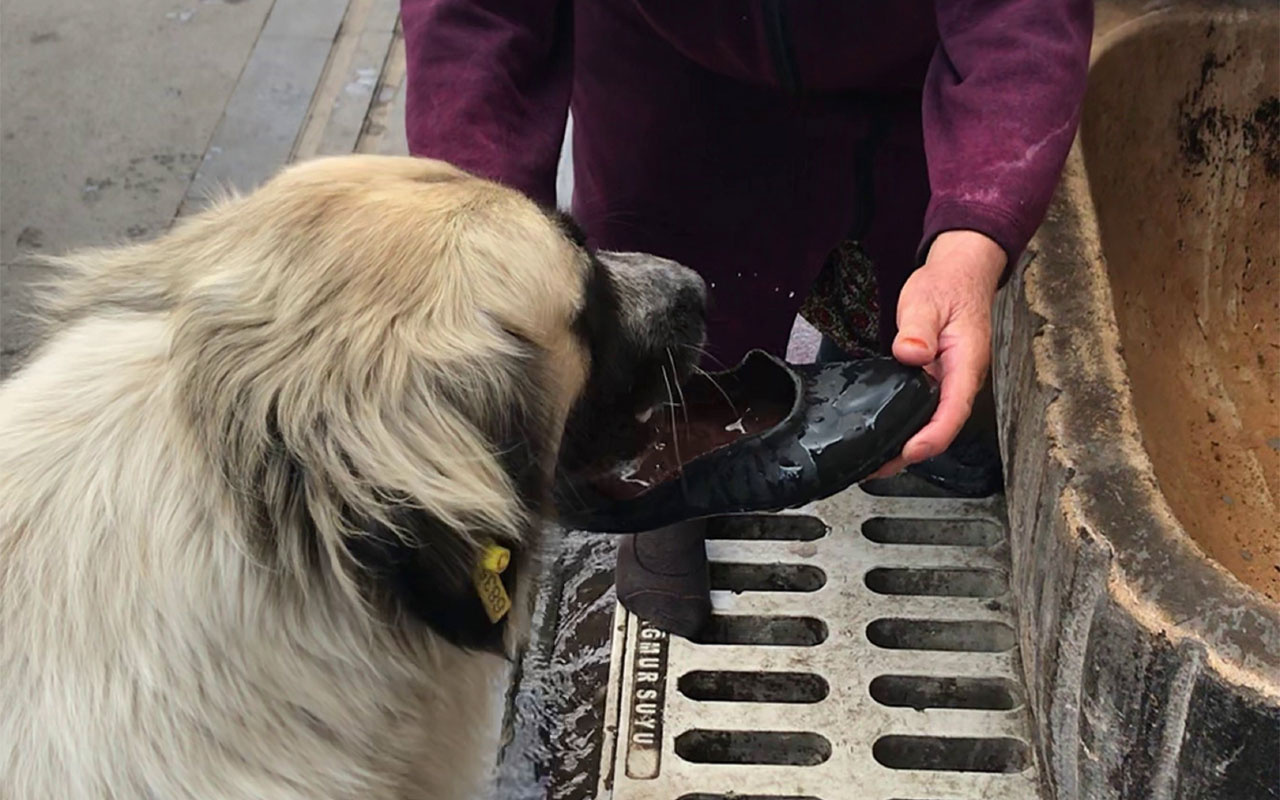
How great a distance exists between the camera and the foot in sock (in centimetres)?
217

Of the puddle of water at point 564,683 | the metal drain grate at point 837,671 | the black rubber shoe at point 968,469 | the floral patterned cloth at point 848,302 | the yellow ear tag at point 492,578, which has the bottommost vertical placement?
the puddle of water at point 564,683

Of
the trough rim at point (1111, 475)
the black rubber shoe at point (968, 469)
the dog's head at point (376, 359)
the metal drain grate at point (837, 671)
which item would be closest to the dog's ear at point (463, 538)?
the dog's head at point (376, 359)

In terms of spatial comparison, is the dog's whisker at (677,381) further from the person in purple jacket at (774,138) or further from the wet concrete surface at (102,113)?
the wet concrete surface at (102,113)

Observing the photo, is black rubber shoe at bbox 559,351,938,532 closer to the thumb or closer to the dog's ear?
the thumb

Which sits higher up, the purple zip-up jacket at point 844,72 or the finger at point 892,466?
the purple zip-up jacket at point 844,72

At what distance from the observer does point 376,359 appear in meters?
1.12

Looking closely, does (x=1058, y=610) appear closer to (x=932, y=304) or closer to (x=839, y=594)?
(x=932, y=304)

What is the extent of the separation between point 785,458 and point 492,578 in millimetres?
492

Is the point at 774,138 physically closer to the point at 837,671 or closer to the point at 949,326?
the point at 949,326

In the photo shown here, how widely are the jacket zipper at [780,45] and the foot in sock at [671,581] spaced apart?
2.53 ft

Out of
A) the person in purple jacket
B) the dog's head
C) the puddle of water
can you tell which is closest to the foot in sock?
the person in purple jacket

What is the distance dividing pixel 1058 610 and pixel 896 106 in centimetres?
81

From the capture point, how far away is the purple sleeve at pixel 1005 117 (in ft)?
5.17

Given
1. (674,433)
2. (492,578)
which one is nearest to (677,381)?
(674,433)
